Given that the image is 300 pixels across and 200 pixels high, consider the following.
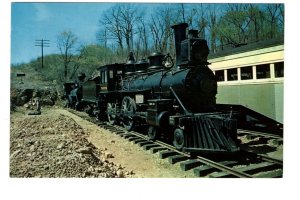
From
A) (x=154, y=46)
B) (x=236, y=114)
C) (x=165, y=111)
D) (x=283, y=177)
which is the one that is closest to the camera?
(x=283, y=177)

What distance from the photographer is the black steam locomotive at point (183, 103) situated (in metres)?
5.67

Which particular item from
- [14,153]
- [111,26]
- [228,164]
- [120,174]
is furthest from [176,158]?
[111,26]

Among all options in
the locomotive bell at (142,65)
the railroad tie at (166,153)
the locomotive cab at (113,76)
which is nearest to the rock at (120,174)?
the railroad tie at (166,153)

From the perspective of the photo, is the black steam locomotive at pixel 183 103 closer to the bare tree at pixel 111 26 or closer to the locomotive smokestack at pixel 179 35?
the locomotive smokestack at pixel 179 35

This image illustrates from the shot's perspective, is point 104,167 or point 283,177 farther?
point 104,167

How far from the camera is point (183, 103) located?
6758mm

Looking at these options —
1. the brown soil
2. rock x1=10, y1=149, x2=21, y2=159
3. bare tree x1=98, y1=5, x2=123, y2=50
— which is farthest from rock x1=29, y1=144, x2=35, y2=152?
bare tree x1=98, y1=5, x2=123, y2=50

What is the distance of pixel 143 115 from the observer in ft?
26.8

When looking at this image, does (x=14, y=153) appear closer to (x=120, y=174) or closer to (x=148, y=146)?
(x=120, y=174)

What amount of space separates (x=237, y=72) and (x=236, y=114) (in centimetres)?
292

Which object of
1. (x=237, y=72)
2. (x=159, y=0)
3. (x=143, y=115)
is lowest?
(x=143, y=115)
